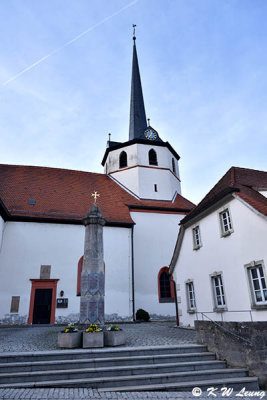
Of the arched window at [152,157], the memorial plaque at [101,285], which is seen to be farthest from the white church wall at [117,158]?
the memorial plaque at [101,285]

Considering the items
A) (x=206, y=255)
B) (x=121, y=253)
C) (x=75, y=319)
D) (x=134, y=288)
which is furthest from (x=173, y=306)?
(x=206, y=255)

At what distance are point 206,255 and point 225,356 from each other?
5.73 metres

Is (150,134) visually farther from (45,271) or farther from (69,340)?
(69,340)

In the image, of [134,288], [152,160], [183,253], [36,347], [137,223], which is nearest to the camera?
[36,347]

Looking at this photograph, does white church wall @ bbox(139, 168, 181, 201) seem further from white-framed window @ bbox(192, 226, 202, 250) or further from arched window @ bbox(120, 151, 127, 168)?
white-framed window @ bbox(192, 226, 202, 250)

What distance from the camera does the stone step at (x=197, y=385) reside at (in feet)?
17.4

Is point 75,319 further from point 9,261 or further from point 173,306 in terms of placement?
point 173,306

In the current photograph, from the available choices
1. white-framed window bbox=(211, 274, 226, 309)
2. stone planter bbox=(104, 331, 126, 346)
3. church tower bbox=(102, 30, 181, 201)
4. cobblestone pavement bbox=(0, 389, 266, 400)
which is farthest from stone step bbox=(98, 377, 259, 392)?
church tower bbox=(102, 30, 181, 201)

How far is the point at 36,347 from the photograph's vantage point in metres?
7.61

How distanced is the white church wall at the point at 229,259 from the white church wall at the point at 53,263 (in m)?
4.77

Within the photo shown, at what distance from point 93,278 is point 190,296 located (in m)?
6.41

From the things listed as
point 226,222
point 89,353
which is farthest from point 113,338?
point 226,222

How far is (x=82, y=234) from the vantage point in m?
17.5

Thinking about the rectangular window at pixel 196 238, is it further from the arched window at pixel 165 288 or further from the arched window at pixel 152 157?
the arched window at pixel 152 157
